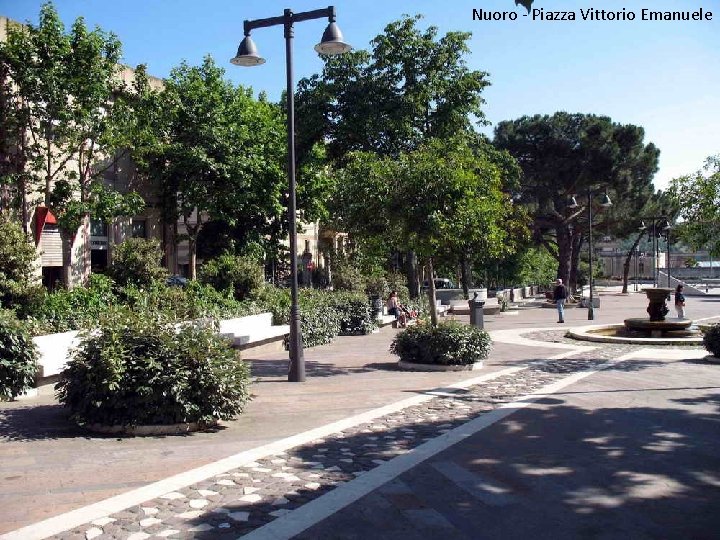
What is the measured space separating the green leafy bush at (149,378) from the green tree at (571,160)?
39.0 metres

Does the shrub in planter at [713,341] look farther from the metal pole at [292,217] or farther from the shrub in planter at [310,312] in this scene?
the shrub in planter at [310,312]

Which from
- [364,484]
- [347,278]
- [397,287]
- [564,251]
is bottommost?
[364,484]

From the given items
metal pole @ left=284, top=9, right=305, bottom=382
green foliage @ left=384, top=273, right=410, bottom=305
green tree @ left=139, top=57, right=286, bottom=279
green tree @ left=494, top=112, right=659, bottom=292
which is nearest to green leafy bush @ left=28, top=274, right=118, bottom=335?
metal pole @ left=284, top=9, right=305, bottom=382

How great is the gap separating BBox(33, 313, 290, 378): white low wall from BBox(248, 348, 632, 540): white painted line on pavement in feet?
14.6

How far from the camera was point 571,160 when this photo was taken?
148ft

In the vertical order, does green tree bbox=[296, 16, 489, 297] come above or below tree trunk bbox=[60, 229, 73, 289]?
above

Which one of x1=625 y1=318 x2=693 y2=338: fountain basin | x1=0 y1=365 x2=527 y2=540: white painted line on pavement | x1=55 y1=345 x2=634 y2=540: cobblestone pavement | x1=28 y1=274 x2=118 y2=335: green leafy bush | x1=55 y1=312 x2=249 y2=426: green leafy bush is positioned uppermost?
x1=28 y1=274 x2=118 y2=335: green leafy bush

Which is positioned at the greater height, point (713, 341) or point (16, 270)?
point (16, 270)

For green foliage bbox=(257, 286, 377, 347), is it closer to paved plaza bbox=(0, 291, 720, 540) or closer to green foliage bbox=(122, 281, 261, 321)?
green foliage bbox=(122, 281, 261, 321)

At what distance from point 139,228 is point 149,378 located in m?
18.5

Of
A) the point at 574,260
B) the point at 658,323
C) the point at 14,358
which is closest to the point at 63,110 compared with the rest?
the point at 14,358

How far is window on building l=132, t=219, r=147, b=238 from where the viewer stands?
25.0 metres

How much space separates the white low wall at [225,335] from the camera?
1052cm

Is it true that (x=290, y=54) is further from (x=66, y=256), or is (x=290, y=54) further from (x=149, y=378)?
(x=66, y=256)
